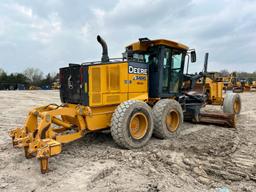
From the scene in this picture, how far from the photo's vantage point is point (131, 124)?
5.11 metres

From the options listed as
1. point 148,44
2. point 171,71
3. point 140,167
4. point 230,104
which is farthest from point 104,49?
point 230,104

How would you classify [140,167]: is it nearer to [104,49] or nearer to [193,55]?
[104,49]

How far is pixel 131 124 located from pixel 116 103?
0.65 metres

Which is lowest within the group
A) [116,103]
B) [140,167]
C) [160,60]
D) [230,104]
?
[140,167]

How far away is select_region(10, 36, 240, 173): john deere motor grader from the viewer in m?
4.42

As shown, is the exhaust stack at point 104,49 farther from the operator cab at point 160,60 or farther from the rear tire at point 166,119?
the rear tire at point 166,119

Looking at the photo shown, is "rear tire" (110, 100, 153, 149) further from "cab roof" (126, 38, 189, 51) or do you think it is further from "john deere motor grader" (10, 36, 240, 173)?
"cab roof" (126, 38, 189, 51)

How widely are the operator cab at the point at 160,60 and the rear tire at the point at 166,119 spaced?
1.87 feet

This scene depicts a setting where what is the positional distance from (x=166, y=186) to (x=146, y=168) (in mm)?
664

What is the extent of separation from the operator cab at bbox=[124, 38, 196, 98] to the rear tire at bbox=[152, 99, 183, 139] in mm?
569

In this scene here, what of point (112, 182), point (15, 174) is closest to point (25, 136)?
point (15, 174)

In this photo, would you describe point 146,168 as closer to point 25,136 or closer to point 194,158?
point 194,158

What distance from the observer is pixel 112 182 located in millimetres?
3395

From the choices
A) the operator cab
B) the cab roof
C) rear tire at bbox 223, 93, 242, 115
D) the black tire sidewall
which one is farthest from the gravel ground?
rear tire at bbox 223, 93, 242, 115
